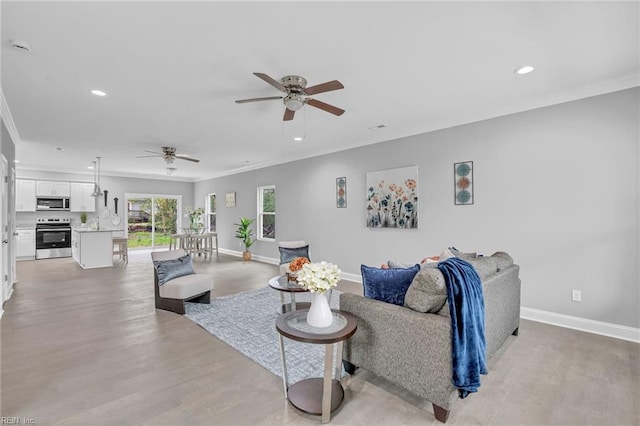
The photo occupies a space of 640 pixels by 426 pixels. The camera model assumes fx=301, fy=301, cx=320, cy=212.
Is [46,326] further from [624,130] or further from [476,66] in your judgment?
[624,130]

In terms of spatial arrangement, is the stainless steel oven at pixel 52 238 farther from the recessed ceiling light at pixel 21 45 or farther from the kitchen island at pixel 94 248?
the recessed ceiling light at pixel 21 45

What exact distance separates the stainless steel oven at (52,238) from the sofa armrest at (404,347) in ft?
32.0

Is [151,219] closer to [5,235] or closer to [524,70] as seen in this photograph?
[5,235]

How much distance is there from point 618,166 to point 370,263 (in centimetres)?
346

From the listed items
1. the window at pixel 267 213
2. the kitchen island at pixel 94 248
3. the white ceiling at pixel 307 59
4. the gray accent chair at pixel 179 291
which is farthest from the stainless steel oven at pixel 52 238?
the gray accent chair at pixel 179 291

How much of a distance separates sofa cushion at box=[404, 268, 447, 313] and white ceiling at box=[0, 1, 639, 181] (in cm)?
178

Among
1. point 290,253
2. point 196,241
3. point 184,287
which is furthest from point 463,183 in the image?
point 196,241

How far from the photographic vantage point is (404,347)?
6.69 ft

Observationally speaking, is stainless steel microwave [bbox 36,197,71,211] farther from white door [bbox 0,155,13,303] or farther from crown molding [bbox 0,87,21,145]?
white door [bbox 0,155,13,303]

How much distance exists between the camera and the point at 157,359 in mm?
2703

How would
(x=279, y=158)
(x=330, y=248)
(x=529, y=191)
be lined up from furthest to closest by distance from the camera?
1. (x=279, y=158)
2. (x=330, y=248)
3. (x=529, y=191)

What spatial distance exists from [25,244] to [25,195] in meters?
1.35

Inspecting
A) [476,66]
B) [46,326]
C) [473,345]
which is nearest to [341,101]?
[476,66]

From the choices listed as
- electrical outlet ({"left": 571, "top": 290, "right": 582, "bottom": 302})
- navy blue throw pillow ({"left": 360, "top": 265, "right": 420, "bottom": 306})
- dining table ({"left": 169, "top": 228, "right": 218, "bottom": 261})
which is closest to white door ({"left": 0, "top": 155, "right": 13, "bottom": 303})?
dining table ({"left": 169, "top": 228, "right": 218, "bottom": 261})
